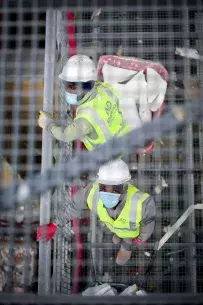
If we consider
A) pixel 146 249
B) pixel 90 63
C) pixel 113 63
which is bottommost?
pixel 146 249

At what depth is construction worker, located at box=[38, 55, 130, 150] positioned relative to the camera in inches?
148

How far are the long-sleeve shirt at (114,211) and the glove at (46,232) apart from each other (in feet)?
0.78

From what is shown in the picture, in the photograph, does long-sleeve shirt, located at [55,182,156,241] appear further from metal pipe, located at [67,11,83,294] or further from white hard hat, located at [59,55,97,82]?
white hard hat, located at [59,55,97,82]

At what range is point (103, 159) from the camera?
2.03 m

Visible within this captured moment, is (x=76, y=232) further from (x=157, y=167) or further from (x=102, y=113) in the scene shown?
(x=102, y=113)

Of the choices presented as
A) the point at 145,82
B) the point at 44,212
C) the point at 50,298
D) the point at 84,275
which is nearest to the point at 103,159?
the point at 50,298

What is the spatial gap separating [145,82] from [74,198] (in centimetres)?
131

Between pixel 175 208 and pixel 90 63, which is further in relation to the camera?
pixel 175 208

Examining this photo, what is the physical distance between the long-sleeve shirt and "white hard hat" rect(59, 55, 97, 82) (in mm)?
787

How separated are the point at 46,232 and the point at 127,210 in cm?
61

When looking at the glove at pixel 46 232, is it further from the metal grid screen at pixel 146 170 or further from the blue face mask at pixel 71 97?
the metal grid screen at pixel 146 170

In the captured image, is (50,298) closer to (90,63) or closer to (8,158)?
(90,63)

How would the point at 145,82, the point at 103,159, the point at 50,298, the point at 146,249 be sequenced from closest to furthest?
1. the point at 103,159
2. the point at 50,298
3. the point at 145,82
4. the point at 146,249

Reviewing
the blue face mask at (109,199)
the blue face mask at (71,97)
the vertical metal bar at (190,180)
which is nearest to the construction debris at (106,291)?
the blue face mask at (109,199)
